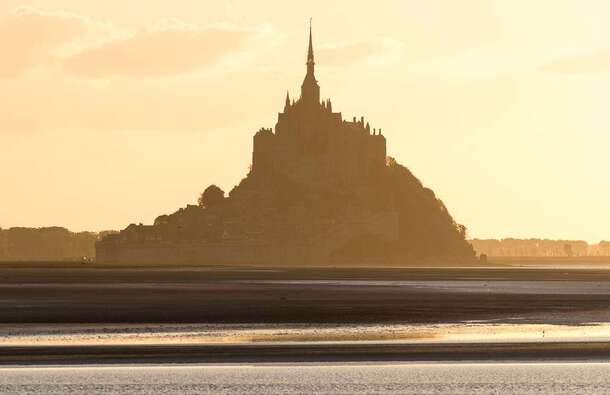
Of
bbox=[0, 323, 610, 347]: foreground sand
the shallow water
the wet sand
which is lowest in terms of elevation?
the shallow water

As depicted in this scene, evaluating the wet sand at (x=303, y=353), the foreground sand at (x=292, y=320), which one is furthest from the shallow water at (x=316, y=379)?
the foreground sand at (x=292, y=320)

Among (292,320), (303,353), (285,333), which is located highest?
(292,320)

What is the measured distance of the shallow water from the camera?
33344 mm

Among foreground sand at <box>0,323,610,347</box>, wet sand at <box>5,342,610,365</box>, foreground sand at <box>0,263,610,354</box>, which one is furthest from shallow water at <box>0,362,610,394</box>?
foreground sand at <box>0,323,610,347</box>

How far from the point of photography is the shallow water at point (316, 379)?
33.3m

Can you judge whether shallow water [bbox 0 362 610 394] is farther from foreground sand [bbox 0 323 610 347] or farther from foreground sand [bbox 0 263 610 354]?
foreground sand [bbox 0 323 610 347]

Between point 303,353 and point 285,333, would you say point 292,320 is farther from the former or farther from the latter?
point 303,353

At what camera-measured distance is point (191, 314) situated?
61.8 meters

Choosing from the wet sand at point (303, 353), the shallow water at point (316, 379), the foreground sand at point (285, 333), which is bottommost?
the shallow water at point (316, 379)

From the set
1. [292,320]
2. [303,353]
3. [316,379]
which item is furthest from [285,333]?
[316,379]

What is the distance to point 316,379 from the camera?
3528 centimetres

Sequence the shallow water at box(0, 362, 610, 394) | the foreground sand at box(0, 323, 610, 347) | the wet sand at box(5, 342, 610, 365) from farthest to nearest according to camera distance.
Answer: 1. the foreground sand at box(0, 323, 610, 347)
2. the wet sand at box(5, 342, 610, 365)
3. the shallow water at box(0, 362, 610, 394)

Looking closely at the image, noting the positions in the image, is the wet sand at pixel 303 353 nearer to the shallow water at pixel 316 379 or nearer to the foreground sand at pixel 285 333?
the shallow water at pixel 316 379

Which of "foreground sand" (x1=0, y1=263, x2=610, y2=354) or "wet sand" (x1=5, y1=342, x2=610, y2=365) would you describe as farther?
"foreground sand" (x1=0, y1=263, x2=610, y2=354)
